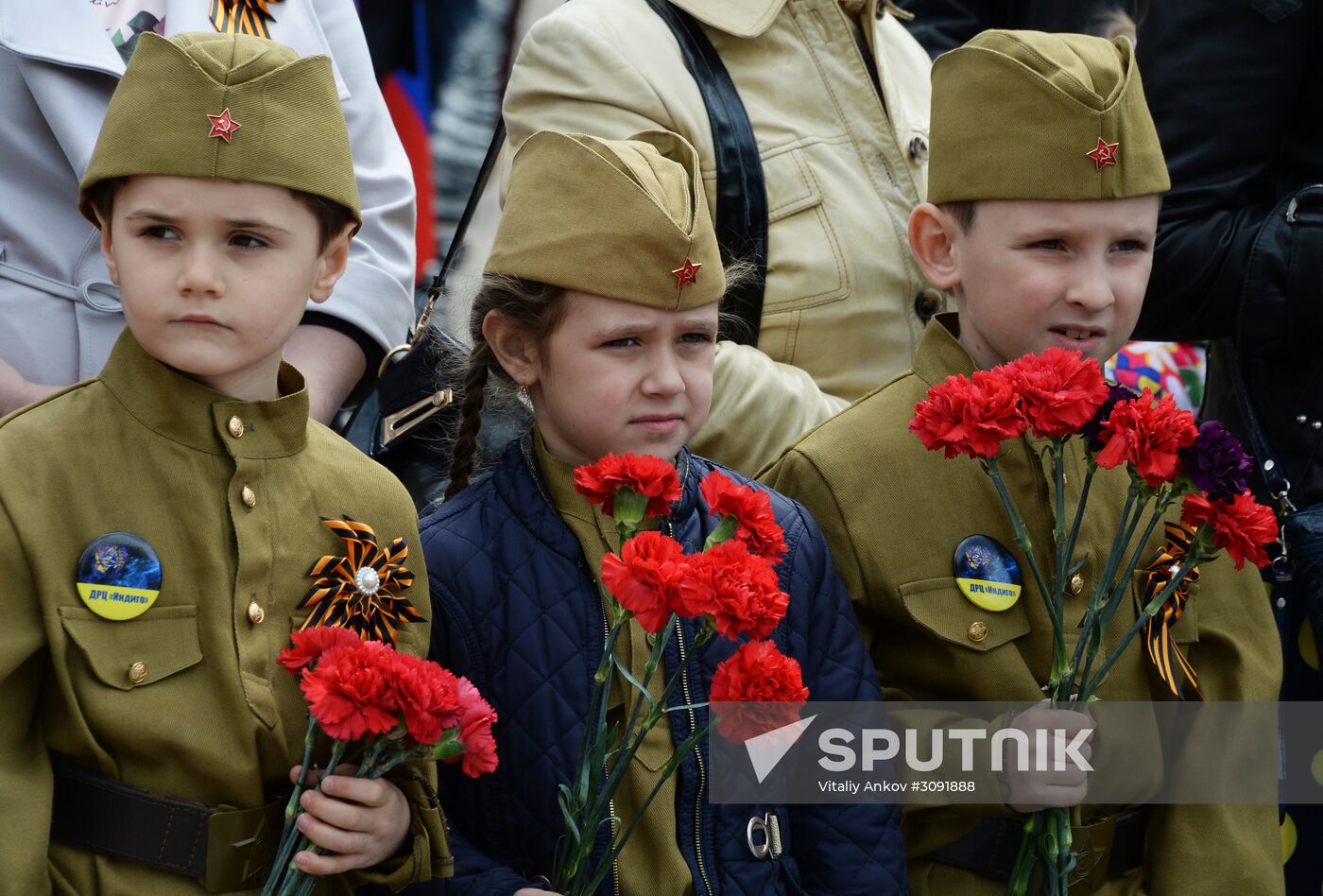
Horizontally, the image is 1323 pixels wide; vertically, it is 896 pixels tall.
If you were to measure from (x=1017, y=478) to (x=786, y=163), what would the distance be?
796mm

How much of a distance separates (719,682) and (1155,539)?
117 centimetres

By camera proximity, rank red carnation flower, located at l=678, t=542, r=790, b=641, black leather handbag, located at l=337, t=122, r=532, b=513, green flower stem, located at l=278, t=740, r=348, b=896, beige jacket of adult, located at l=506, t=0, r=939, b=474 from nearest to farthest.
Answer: red carnation flower, located at l=678, t=542, r=790, b=641
green flower stem, located at l=278, t=740, r=348, b=896
black leather handbag, located at l=337, t=122, r=532, b=513
beige jacket of adult, located at l=506, t=0, r=939, b=474

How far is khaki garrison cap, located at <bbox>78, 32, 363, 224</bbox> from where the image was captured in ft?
7.84

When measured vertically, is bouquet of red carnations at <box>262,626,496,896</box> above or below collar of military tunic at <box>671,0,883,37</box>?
below

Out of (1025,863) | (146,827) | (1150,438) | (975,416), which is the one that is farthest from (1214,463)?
(146,827)

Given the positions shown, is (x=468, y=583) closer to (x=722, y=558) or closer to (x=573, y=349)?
(x=573, y=349)

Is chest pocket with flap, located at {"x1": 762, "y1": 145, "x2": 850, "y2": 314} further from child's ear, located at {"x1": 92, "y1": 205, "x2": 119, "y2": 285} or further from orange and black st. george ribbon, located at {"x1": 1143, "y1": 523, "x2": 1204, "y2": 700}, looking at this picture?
child's ear, located at {"x1": 92, "y1": 205, "x2": 119, "y2": 285}

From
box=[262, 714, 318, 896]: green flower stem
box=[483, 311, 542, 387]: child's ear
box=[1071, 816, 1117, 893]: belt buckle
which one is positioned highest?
box=[483, 311, 542, 387]: child's ear

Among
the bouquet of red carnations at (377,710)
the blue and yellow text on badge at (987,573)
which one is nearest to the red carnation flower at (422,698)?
the bouquet of red carnations at (377,710)

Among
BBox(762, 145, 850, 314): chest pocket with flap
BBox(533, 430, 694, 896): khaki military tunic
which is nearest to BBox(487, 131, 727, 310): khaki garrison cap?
BBox(533, 430, 694, 896): khaki military tunic

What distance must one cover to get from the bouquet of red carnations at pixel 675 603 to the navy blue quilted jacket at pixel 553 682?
24 centimetres

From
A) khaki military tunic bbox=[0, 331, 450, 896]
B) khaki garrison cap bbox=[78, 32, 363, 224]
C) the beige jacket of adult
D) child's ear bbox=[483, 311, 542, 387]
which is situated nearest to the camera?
khaki military tunic bbox=[0, 331, 450, 896]

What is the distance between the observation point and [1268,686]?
3.07m

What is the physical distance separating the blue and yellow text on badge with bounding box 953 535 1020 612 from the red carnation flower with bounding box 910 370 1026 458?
0.46 metres
